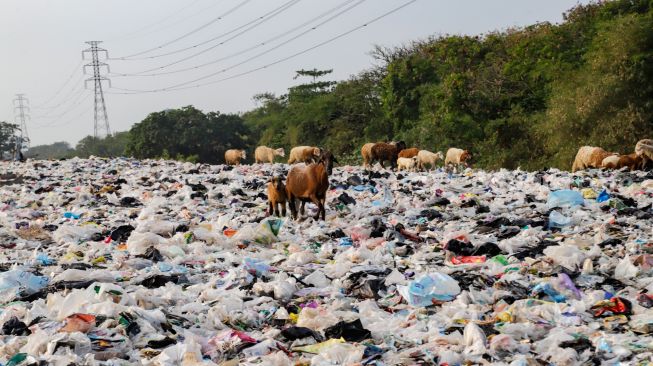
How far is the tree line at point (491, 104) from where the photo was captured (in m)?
18.9

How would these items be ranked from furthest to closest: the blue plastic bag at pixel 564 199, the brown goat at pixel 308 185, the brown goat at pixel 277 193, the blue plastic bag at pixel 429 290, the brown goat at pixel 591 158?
the brown goat at pixel 591 158
the brown goat at pixel 277 193
the brown goat at pixel 308 185
the blue plastic bag at pixel 564 199
the blue plastic bag at pixel 429 290

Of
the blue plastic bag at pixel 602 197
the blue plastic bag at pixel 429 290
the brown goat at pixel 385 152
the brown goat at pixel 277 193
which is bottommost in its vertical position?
the blue plastic bag at pixel 429 290

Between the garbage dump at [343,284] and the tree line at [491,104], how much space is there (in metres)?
10.2

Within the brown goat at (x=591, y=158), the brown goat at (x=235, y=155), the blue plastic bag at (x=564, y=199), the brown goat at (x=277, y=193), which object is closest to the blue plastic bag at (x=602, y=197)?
the blue plastic bag at (x=564, y=199)

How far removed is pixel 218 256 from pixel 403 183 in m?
6.42

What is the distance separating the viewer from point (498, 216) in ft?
26.7

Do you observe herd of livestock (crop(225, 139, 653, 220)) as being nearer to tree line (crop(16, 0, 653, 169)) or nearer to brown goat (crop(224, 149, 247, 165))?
brown goat (crop(224, 149, 247, 165))

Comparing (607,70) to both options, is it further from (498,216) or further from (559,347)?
(559,347)

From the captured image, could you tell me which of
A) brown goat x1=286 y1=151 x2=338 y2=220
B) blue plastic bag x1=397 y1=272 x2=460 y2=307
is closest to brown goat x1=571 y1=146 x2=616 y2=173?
brown goat x1=286 y1=151 x2=338 y2=220

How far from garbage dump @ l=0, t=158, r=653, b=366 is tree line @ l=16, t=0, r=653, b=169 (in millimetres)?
10234

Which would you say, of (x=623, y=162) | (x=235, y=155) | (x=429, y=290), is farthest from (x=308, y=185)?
(x=235, y=155)

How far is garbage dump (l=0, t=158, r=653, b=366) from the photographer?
3.84 metres

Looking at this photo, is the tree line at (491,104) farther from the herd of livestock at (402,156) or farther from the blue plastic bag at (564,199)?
the blue plastic bag at (564,199)

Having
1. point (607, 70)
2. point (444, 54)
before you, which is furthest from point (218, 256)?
point (444, 54)
